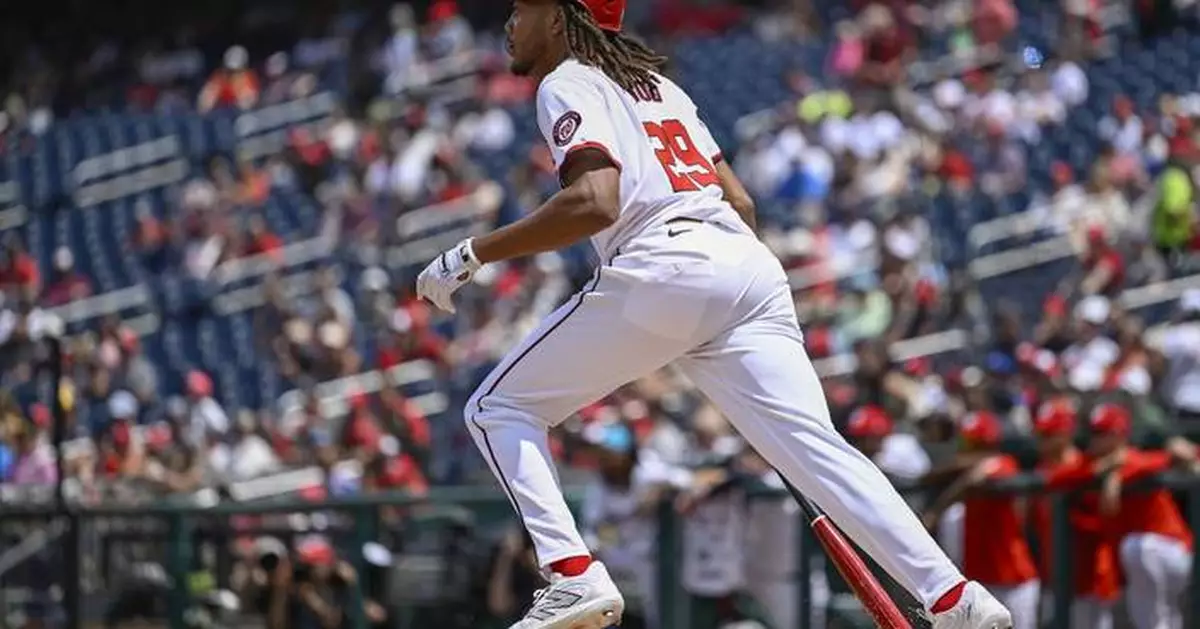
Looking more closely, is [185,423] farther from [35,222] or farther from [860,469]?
[860,469]

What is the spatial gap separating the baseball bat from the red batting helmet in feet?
4.04

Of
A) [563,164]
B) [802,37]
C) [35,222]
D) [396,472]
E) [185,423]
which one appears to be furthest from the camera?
[802,37]

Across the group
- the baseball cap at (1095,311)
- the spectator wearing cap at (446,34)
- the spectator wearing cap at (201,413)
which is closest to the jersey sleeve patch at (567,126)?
the baseball cap at (1095,311)

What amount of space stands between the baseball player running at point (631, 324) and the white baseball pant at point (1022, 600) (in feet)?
12.6

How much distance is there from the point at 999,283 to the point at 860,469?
10.3m

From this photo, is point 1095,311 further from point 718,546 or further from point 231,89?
point 231,89

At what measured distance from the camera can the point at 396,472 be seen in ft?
43.6

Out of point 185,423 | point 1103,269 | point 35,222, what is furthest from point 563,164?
point 35,222

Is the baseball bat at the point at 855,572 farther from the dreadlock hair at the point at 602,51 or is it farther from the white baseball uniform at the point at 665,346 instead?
the dreadlock hair at the point at 602,51

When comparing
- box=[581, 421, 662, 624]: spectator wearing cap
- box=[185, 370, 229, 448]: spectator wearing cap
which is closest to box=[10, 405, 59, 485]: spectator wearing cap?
box=[185, 370, 229, 448]: spectator wearing cap

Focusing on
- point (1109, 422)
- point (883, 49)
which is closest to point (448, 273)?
point (1109, 422)

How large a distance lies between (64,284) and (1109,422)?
11.6 metres

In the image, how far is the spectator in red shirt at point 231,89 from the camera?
24141mm

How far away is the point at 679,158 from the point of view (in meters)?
6.08
